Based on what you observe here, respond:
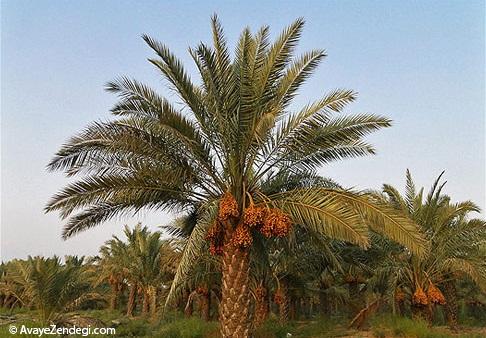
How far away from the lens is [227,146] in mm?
11055

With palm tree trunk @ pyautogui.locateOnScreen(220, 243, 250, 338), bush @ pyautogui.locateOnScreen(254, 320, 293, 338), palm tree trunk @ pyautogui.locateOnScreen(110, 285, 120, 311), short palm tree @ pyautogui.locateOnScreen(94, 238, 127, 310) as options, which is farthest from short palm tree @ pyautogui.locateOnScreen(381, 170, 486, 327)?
palm tree trunk @ pyautogui.locateOnScreen(110, 285, 120, 311)

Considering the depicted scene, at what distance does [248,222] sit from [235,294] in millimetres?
2032

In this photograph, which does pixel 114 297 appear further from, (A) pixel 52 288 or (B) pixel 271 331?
(A) pixel 52 288

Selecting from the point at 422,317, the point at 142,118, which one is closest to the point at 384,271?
the point at 422,317

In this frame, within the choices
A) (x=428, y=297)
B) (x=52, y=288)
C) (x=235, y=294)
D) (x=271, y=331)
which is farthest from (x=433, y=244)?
(x=52, y=288)

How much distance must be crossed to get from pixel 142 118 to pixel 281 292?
1692 centimetres

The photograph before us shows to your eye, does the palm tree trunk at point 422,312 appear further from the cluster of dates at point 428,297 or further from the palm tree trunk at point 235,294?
the palm tree trunk at point 235,294

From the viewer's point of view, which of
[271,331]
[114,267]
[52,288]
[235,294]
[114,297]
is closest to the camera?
[235,294]

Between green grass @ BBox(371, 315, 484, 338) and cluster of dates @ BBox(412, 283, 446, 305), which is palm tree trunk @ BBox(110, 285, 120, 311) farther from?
cluster of dates @ BBox(412, 283, 446, 305)

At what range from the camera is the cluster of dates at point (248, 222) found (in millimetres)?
9820

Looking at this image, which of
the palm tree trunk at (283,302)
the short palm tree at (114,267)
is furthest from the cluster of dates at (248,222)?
the short palm tree at (114,267)

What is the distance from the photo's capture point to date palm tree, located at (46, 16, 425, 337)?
34.4 ft

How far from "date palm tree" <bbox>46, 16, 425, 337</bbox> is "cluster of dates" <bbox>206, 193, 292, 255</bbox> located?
0.04m

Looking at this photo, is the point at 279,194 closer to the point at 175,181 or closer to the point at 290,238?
the point at 290,238
